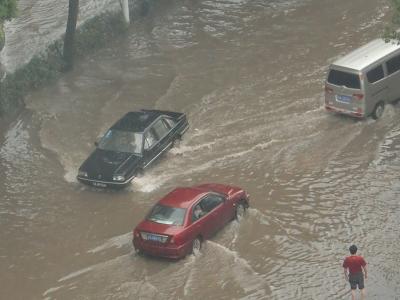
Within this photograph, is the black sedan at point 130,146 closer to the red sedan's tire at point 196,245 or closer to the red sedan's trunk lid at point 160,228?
the red sedan's trunk lid at point 160,228

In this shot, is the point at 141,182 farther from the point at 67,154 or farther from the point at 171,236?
the point at 171,236

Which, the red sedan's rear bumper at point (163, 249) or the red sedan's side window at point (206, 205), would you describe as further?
the red sedan's side window at point (206, 205)

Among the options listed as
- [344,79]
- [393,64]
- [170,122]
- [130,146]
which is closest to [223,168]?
[170,122]

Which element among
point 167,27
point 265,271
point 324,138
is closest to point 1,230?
point 265,271

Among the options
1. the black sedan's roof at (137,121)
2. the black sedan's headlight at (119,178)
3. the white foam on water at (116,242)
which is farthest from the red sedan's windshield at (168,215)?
the black sedan's roof at (137,121)

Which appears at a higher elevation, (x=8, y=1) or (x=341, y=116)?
(x=8, y=1)

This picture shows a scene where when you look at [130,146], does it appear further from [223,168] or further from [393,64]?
[393,64]
